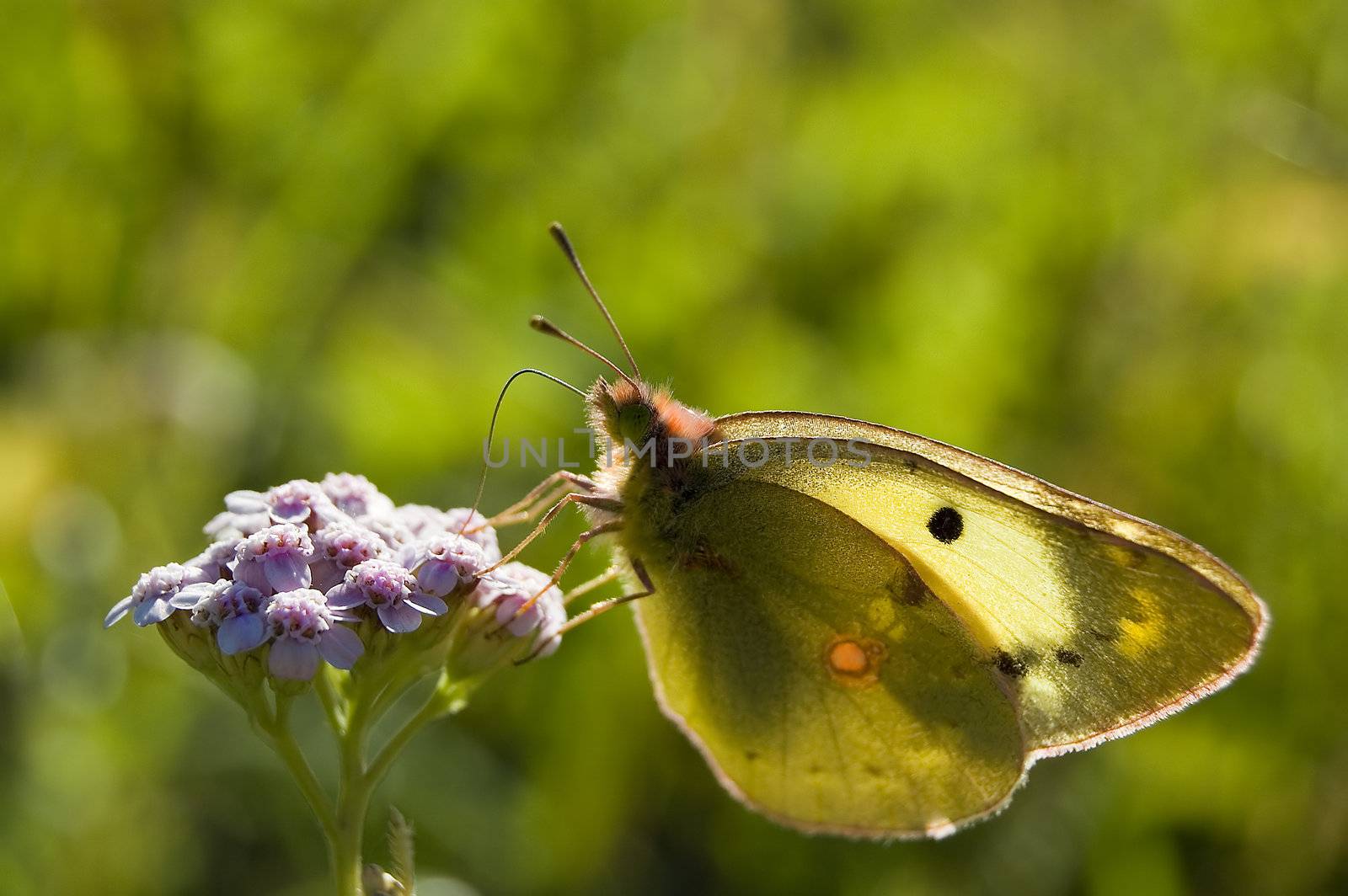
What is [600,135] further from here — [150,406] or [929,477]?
[929,477]

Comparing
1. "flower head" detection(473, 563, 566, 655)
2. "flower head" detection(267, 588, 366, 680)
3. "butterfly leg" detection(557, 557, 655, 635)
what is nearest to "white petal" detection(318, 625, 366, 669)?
"flower head" detection(267, 588, 366, 680)

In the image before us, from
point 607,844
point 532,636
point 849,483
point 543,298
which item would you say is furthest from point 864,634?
point 543,298

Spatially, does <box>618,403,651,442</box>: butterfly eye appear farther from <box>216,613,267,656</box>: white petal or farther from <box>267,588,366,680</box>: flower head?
<box>216,613,267,656</box>: white petal

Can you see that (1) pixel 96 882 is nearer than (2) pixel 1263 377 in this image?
Yes

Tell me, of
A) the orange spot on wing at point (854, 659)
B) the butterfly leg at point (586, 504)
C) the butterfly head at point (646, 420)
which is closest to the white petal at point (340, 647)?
the butterfly leg at point (586, 504)

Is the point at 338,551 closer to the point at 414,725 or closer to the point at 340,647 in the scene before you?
the point at 340,647

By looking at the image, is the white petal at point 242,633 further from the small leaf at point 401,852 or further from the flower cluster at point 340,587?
the small leaf at point 401,852
